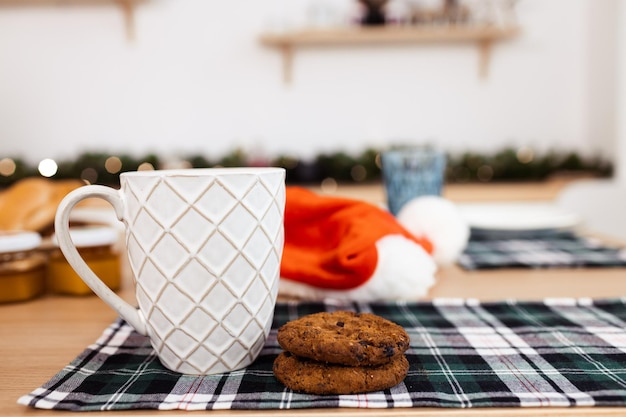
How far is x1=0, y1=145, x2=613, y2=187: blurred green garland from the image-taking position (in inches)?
90.4

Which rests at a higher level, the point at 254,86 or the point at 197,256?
the point at 254,86

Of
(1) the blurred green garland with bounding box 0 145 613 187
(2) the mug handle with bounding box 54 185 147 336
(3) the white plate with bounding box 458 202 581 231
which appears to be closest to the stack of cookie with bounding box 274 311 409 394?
(2) the mug handle with bounding box 54 185 147 336

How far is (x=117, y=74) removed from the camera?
8.77 feet

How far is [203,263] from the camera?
36cm

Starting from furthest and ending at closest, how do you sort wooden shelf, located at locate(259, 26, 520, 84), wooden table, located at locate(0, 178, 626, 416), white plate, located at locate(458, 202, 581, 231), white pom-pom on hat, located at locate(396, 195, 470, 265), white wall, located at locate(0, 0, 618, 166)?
1. white wall, located at locate(0, 0, 618, 166)
2. wooden shelf, located at locate(259, 26, 520, 84)
3. white plate, located at locate(458, 202, 581, 231)
4. white pom-pom on hat, located at locate(396, 195, 470, 265)
5. wooden table, located at locate(0, 178, 626, 416)

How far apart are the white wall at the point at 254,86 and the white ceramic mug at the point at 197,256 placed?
231 cm

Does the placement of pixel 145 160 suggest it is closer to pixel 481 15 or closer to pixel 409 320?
pixel 481 15

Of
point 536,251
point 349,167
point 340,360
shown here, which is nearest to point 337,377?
point 340,360

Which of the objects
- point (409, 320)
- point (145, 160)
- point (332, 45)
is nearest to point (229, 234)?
point (409, 320)

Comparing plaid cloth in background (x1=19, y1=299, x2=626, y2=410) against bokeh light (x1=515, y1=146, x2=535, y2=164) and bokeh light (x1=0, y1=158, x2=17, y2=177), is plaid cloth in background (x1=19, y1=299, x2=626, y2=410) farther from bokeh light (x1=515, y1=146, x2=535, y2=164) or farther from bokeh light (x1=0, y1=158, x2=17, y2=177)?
bokeh light (x1=0, y1=158, x2=17, y2=177)

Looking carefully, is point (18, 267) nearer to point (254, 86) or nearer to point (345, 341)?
point (345, 341)

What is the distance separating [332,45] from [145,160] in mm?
1116

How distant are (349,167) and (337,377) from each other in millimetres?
2000

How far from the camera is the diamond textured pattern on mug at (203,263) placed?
0.36 m
